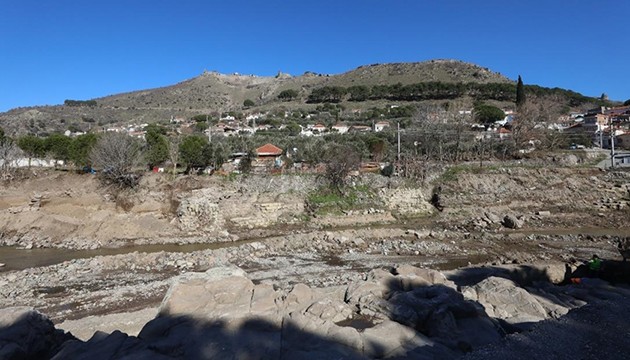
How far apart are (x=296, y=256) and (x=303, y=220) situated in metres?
7.54

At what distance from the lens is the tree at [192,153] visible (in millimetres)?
33250

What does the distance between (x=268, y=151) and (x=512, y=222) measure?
25238 millimetres

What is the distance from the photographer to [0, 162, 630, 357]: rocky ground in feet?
47.2

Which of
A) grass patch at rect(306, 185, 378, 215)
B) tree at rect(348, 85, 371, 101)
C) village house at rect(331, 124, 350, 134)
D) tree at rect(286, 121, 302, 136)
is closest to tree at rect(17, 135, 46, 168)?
grass patch at rect(306, 185, 378, 215)

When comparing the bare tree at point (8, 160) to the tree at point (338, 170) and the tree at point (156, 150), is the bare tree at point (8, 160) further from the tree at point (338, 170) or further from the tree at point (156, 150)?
the tree at point (338, 170)

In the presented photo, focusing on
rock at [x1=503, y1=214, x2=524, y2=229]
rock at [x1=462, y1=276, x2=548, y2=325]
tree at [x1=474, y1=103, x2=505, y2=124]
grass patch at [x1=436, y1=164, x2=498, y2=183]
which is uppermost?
tree at [x1=474, y1=103, x2=505, y2=124]

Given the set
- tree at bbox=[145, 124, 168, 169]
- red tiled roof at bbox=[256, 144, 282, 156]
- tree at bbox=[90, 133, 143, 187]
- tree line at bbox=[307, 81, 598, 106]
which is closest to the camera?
tree at bbox=[90, 133, 143, 187]

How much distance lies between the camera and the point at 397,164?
34719mm

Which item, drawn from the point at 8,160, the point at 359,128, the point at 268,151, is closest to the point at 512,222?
the point at 268,151

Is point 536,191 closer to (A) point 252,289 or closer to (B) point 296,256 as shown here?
(B) point 296,256

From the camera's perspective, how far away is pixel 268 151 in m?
41.6

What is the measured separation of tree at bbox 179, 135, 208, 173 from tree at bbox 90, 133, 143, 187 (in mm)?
4007

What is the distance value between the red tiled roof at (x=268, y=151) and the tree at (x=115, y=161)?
1358 centimetres

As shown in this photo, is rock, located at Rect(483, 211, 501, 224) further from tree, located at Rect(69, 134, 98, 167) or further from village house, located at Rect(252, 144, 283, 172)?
tree, located at Rect(69, 134, 98, 167)
